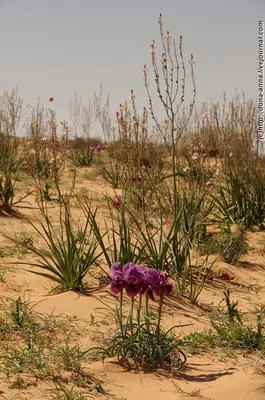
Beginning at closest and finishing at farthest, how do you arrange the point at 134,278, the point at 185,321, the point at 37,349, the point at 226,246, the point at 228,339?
the point at 134,278, the point at 37,349, the point at 228,339, the point at 185,321, the point at 226,246

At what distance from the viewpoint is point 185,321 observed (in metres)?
4.27

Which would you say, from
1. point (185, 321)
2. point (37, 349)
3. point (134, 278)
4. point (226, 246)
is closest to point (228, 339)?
point (185, 321)

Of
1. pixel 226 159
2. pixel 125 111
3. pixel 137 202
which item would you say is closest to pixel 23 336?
pixel 125 111

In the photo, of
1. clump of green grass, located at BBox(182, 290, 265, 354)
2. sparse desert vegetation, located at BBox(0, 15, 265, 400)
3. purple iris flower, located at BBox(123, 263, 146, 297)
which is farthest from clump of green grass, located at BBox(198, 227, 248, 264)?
purple iris flower, located at BBox(123, 263, 146, 297)

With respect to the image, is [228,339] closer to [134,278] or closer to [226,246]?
[134,278]

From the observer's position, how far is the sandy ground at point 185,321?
9.96 ft

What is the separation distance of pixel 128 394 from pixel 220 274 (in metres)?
2.91

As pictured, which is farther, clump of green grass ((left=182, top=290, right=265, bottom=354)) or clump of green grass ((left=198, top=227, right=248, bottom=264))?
clump of green grass ((left=198, top=227, right=248, bottom=264))

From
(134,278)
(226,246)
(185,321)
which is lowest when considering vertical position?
(185,321)

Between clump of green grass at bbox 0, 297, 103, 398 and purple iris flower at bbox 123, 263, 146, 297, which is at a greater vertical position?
purple iris flower at bbox 123, 263, 146, 297

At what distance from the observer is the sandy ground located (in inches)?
119

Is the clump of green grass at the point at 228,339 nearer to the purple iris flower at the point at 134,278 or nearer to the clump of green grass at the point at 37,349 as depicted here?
the purple iris flower at the point at 134,278

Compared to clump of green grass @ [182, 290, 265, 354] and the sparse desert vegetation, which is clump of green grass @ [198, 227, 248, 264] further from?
clump of green grass @ [182, 290, 265, 354]

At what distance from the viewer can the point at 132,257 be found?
16.0 feet
